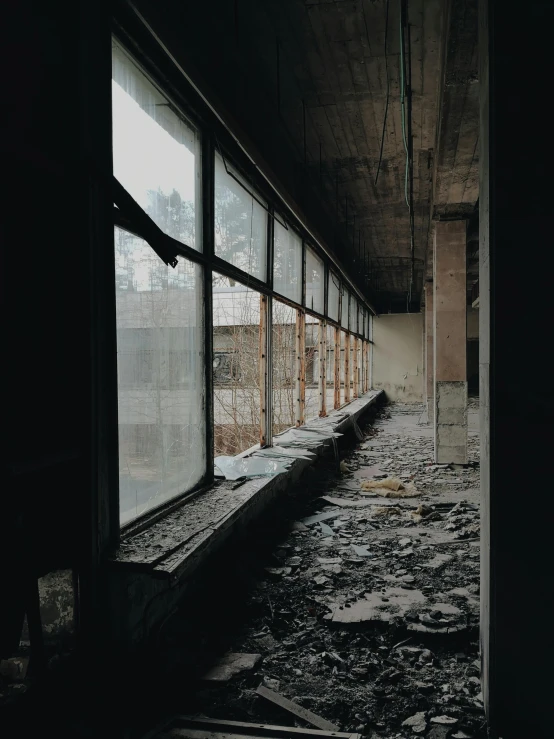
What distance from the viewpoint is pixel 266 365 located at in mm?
6230

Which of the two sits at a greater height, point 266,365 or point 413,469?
point 266,365

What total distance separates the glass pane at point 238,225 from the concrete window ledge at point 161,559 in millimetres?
2178

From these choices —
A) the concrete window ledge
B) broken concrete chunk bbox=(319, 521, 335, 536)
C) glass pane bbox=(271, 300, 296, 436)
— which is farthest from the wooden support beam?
the concrete window ledge

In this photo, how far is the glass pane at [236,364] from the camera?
1248cm

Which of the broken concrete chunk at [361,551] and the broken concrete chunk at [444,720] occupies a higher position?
the broken concrete chunk at [444,720]

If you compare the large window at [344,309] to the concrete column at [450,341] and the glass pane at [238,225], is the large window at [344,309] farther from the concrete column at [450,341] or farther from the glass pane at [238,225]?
the glass pane at [238,225]

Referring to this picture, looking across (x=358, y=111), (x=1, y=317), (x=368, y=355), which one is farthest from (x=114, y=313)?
(x=368, y=355)

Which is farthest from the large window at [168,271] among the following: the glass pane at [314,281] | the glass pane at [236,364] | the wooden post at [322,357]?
the glass pane at [236,364]

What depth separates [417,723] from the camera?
2367 mm

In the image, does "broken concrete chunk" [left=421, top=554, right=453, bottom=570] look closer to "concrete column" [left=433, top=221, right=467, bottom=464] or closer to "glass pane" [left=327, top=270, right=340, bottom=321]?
"concrete column" [left=433, top=221, right=467, bottom=464]
